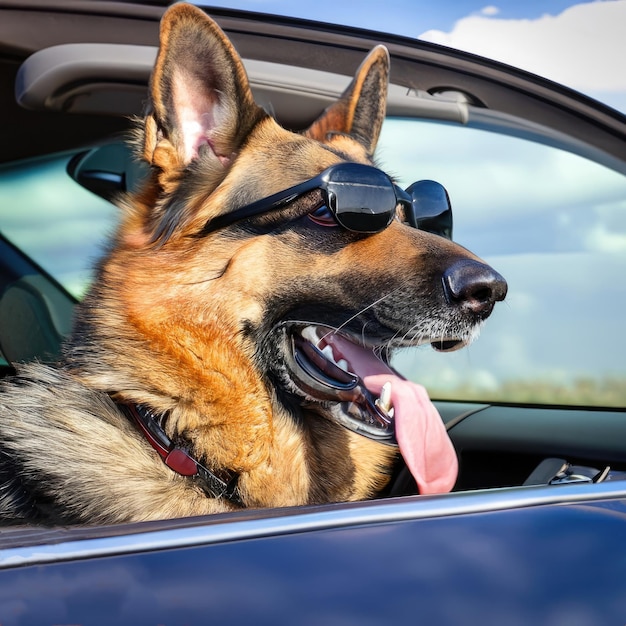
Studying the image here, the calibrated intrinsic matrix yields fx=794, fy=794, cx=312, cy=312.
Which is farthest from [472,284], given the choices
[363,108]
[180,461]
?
[180,461]

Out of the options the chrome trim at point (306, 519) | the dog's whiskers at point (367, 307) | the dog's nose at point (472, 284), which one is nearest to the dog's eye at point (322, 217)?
the dog's whiskers at point (367, 307)

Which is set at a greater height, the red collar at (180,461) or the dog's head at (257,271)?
the dog's head at (257,271)

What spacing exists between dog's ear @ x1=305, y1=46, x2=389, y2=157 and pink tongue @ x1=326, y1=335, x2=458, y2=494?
0.82 metres

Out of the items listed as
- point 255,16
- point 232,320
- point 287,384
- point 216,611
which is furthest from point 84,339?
point 216,611

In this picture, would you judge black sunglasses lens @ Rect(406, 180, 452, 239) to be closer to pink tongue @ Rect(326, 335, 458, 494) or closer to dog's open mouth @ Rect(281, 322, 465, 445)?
dog's open mouth @ Rect(281, 322, 465, 445)

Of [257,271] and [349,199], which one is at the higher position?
[349,199]

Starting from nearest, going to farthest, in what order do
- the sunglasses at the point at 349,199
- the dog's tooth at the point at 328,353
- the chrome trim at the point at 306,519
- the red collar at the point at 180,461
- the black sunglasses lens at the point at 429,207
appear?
the chrome trim at the point at 306,519
the red collar at the point at 180,461
the sunglasses at the point at 349,199
the dog's tooth at the point at 328,353
the black sunglasses lens at the point at 429,207

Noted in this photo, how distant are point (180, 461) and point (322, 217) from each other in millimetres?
791

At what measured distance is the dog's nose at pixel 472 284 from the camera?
2.15 meters

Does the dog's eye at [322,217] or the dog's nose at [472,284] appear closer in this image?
the dog's nose at [472,284]

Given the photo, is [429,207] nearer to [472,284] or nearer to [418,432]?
[472,284]

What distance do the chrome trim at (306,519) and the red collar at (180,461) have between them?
0.70m

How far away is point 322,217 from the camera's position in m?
2.29

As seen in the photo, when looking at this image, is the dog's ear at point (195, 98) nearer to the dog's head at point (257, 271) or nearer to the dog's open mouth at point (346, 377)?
the dog's head at point (257, 271)
